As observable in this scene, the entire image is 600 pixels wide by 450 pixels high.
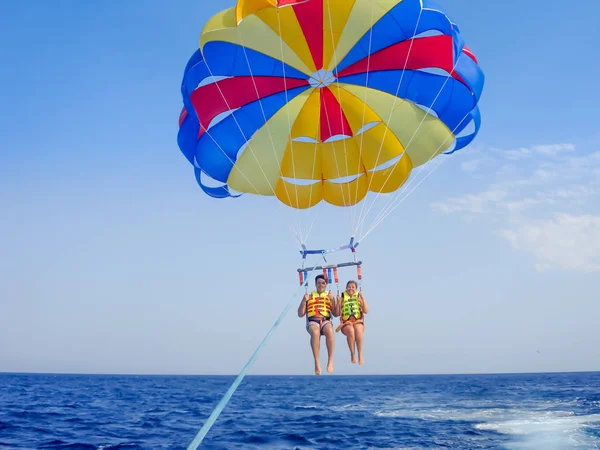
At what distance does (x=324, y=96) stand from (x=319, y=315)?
3.92 meters

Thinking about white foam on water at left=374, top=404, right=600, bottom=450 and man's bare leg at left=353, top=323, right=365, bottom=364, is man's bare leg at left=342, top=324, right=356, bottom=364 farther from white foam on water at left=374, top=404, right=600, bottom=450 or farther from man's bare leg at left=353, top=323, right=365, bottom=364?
white foam on water at left=374, top=404, right=600, bottom=450

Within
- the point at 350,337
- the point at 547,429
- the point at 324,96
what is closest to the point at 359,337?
the point at 350,337

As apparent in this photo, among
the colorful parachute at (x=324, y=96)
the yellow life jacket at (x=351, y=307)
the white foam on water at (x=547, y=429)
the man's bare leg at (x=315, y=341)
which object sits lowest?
the white foam on water at (x=547, y=429)

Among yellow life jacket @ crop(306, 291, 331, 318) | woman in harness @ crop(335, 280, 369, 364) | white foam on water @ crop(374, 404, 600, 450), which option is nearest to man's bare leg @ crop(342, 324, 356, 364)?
woman in harness @ crop(335, 280, 369, 364)

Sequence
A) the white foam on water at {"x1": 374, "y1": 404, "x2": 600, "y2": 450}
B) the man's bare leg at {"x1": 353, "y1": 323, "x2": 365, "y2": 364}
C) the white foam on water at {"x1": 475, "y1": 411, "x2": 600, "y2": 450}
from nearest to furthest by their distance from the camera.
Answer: the man's bare leg at {"x1": 353, "y1": 323, "x2": 365, "y2": 364}
the white foam on water at {"x1": 475, "y1": 411, "x2": 600, "y2": 450}
the white foam on water at {"x1": 374, "y1": 404, "x2": 600, "y2": 450}

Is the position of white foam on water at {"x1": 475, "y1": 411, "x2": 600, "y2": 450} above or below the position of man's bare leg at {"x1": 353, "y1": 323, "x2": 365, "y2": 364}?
below

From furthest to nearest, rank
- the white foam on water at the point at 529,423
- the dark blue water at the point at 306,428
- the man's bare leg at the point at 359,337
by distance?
the white foam on water at the point at 529,423
the dark blue water at the point at 306,428
the man's bare leg at the point at 359,337

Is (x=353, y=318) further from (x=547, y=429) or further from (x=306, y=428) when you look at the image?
(x=547, y=429)

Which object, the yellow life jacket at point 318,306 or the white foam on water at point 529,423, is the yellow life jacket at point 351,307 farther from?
the white foam on water at point 529,423

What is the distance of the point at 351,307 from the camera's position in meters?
8.69

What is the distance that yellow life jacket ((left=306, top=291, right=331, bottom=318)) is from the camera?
8.72 meters

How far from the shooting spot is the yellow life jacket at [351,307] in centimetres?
868

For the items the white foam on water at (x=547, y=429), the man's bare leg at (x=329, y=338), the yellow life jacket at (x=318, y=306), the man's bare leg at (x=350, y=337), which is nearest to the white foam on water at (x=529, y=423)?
the white foam on water at (x=547, y=429)

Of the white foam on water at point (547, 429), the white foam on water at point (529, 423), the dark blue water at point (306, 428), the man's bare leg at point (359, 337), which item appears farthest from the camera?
the white foam on water at point (529, 423)
